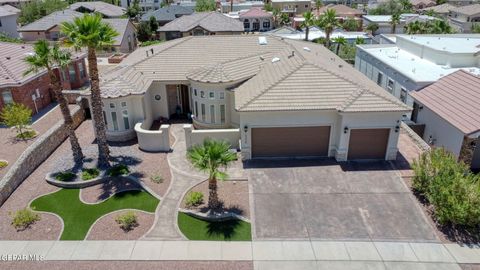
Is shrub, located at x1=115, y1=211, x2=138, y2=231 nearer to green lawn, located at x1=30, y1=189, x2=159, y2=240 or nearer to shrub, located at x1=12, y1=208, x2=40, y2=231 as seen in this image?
green lawn, located at x1=30, y1=189, x2=159, y2=240

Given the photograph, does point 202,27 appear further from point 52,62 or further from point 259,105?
point 259,105

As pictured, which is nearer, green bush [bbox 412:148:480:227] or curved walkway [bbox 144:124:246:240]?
green bush [bbox 412:148:480:227]

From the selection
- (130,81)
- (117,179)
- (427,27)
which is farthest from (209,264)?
(427,27)

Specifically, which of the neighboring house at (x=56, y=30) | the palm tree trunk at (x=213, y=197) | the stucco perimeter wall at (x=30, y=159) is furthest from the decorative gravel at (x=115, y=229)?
the neighboring house at (x=56, y=30)

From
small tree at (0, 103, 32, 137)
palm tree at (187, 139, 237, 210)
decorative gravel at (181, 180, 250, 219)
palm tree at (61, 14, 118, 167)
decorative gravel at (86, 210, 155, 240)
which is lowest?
decorative gravel at (86, 210, 155, 240)

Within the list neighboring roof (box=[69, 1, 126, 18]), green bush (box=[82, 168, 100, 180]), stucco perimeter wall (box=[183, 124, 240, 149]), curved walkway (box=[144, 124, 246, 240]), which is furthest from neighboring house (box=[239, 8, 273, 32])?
green bush (box=[82, 168, 100, 180])

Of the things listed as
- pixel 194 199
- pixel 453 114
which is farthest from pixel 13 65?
pixel 453 114

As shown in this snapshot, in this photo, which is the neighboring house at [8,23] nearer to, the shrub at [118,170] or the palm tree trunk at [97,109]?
the palm tree trunk at [97,109]
